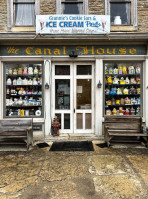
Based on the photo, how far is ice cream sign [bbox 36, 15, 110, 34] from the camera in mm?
6062

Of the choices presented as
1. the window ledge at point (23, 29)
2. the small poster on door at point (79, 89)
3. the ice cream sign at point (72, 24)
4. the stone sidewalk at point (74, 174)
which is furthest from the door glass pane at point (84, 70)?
the stone sidewalk at point (74, 174)

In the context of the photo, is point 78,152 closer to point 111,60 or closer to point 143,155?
point 143,155

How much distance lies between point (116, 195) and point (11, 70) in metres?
6.08

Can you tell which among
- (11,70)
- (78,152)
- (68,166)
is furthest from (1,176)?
(11,70)

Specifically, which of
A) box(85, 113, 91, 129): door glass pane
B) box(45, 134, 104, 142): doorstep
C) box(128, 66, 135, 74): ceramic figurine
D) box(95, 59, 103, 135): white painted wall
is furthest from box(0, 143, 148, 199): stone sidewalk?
box(128, 66, 135, 74): ceramic figurine

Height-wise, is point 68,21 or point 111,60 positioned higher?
point 68,21

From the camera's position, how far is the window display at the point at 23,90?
6.71 metres

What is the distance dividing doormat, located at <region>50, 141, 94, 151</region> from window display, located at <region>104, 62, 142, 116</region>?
Answer: 1.87 meters

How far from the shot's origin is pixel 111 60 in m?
6.57

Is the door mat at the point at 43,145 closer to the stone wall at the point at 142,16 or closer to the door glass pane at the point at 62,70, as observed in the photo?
the door glass pane at the point at 62,70

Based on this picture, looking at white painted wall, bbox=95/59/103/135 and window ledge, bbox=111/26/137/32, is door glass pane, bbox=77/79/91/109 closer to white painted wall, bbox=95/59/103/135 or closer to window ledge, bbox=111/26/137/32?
white painted wall, bbox=95/59/103/135

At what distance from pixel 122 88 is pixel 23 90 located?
4.45 m

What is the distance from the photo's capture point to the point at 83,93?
6.81 meters

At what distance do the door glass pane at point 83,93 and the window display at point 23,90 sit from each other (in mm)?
1730
